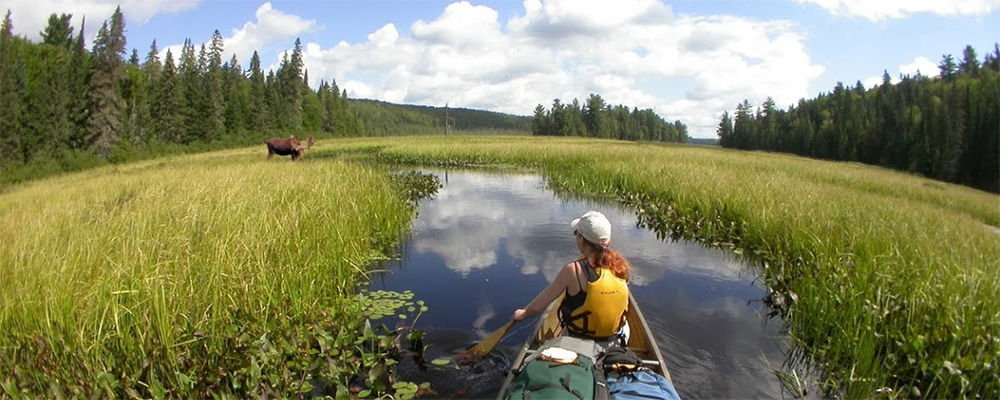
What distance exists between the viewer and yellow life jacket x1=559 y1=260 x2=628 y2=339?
16.2ft

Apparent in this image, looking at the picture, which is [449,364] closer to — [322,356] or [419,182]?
Result: [322,356]

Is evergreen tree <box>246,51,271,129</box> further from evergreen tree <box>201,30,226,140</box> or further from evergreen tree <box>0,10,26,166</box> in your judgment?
evergreen tree <box>0,10,26,166</box>

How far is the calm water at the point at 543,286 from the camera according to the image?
568cm

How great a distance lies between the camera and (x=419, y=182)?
19.7 m

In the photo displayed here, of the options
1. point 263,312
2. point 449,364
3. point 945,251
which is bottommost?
point 449,364

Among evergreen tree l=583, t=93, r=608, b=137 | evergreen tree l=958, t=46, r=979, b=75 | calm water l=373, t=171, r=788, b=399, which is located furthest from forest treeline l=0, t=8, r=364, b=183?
evergreen tree l=958, t=46, r=979, b=75

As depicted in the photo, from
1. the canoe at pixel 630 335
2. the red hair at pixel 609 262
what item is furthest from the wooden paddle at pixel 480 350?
the red hair at pixel 609 262

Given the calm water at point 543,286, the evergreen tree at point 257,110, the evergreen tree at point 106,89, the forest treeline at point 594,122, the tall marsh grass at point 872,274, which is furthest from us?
the forest treeline at point 594,122

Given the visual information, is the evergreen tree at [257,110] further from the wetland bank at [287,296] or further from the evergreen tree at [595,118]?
the evergreen tree at [595,118]

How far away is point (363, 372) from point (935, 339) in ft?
18.5

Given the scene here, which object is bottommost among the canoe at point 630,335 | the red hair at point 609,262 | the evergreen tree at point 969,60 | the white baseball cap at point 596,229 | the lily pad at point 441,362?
the lily pad at point 441,362

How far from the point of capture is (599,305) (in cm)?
498

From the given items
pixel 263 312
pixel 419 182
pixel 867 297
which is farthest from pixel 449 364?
pixel 419 182

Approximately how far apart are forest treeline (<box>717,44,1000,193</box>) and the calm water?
13.6 metres
